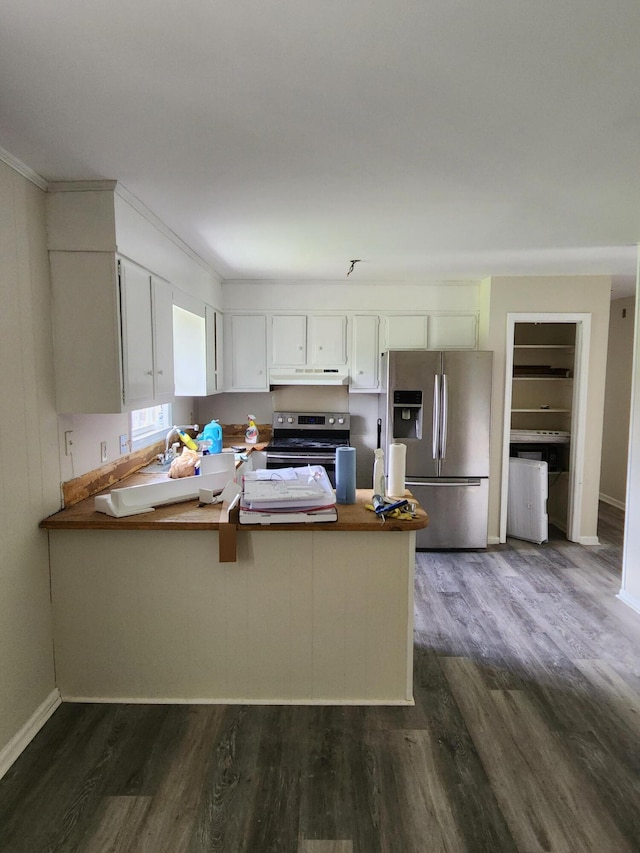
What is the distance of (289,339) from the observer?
184 inches

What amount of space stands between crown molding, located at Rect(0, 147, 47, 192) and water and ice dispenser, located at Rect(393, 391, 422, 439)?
2855mm

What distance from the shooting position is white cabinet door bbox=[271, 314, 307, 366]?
183 inches

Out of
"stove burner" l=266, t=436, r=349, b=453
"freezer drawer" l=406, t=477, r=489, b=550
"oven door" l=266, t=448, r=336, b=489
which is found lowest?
"freezer drawer" l=406, t=477, r=489, b=550

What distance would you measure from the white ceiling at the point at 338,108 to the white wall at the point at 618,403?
3.32 m

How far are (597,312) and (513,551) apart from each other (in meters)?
2.17

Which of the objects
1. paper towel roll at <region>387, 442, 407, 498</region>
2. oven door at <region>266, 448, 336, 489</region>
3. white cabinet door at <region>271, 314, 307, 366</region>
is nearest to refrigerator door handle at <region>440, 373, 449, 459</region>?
oven door at <region>266, 448, 336, 489</region>

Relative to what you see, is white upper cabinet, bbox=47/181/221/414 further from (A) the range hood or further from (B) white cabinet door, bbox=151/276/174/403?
(A) the range hood

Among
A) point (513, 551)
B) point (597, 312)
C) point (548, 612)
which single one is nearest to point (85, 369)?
point (548, 612)

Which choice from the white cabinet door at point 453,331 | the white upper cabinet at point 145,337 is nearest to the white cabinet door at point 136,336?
the white upper cabinet at point 145,337

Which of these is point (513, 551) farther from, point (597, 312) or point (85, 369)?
point (85, 369)

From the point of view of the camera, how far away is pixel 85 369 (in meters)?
2.29

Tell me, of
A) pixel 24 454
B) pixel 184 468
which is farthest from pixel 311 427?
pixel 24 454

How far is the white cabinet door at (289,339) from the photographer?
465 cm

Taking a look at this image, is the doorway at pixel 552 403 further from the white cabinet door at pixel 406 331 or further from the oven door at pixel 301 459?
the oven door at pixel 301 459
